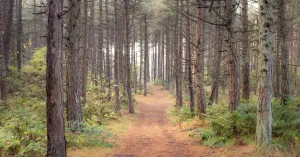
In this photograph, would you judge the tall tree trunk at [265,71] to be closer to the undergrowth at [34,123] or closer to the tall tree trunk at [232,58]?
the tall tree trunk at [232,58]

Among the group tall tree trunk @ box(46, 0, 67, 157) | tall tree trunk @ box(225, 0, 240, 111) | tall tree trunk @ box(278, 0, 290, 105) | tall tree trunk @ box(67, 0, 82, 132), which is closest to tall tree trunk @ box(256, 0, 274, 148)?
tall tree trunk @ box(225, 0, 240, 111)

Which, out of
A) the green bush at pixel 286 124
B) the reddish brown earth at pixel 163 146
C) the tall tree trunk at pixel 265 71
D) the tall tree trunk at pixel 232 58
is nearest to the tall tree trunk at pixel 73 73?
the reddish brown earth at pixel 163 146

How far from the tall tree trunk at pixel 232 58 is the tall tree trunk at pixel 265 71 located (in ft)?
7.60

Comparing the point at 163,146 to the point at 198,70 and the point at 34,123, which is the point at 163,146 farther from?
the point at 198,70

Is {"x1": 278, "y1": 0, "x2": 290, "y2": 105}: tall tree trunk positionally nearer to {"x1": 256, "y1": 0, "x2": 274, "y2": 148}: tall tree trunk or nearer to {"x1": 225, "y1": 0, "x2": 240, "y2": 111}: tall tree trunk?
{"x1": 225, "y1": 0, "x2": 240, "y2": 111}: tall tree trunk

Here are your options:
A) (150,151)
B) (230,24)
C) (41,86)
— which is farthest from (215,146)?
(41,86)

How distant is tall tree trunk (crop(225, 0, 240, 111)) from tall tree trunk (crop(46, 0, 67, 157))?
6.17m

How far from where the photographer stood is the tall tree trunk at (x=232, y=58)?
30.1 feet

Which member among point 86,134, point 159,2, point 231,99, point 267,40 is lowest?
point 86,134

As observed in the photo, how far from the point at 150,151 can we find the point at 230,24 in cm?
561

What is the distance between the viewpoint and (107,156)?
7996 mm

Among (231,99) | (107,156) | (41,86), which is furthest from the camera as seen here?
(41,86)

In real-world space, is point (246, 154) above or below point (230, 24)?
below

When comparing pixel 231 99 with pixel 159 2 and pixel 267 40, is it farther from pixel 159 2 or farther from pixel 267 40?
pixel 159 2
